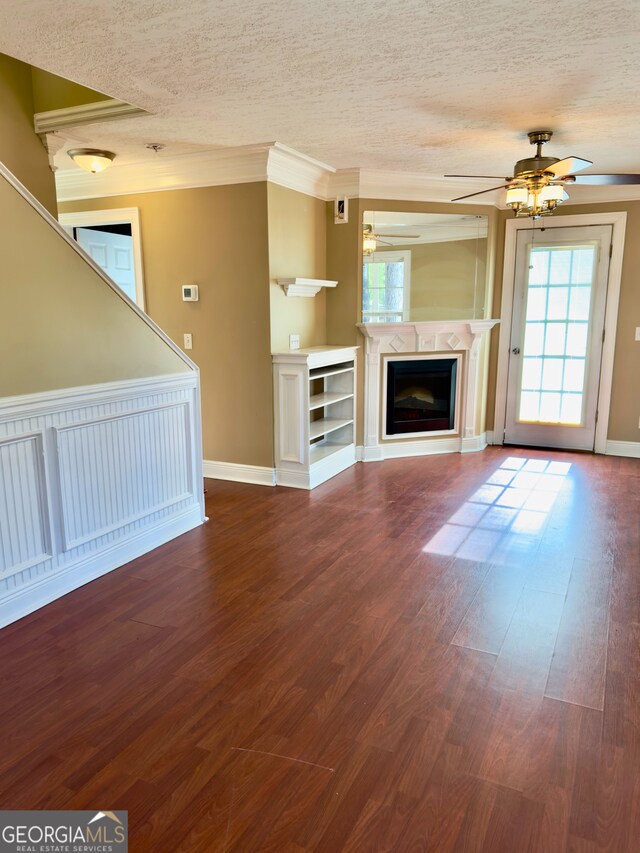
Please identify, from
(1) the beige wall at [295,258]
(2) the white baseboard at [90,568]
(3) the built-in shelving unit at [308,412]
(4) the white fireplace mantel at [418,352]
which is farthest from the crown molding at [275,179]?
(2) the white baseboard at [90,568]

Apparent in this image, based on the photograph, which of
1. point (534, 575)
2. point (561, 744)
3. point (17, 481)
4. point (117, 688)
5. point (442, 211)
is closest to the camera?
point (561, 744)

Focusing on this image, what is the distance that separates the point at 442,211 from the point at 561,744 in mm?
4631

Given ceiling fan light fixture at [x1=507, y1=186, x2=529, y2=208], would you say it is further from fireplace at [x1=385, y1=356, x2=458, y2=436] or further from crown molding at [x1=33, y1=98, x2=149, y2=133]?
crown molding at [x1=33, y1=98, x2=149, y2=133]

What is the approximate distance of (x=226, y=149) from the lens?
166 inches

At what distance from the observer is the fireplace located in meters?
5.58

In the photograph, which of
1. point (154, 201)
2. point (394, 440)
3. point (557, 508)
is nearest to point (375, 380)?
point (394, 440)

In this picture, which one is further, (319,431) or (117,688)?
(319,431)

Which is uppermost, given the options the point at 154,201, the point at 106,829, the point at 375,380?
the point at 154,201

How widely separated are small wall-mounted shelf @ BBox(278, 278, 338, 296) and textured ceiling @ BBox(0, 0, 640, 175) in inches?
38.7

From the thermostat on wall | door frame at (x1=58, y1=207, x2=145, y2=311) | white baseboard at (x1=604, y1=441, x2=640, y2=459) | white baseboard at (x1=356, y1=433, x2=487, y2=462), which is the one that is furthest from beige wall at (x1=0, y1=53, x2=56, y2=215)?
white baseboard at (x1=604, y1=441, x2=640, y2=459)

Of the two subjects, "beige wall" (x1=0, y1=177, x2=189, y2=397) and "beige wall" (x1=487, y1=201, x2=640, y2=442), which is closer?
"beige wall" (x1=0, y1=177, x2=189, y2=397)

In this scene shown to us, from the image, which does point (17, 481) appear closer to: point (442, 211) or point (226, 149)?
point (226, 149)

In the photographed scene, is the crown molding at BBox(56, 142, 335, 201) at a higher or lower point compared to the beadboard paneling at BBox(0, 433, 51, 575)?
higher

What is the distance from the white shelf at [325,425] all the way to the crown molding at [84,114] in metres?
2.53
